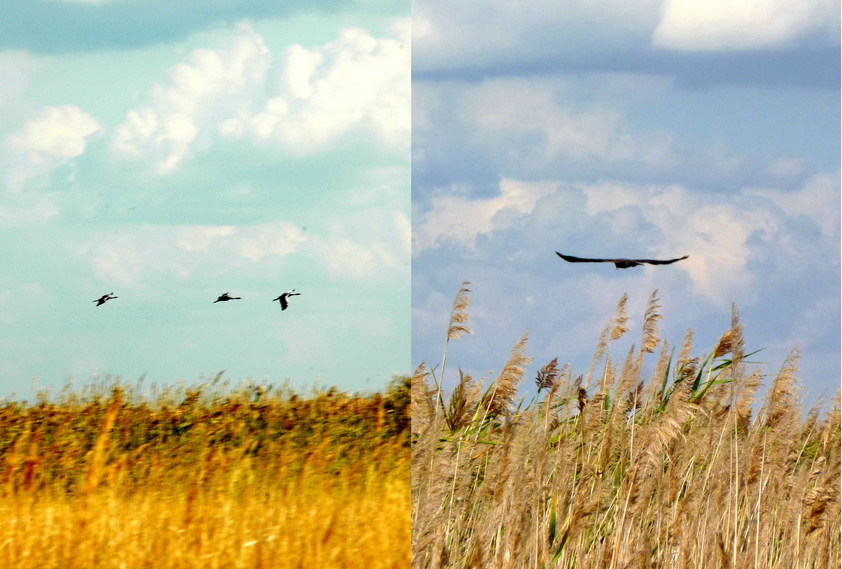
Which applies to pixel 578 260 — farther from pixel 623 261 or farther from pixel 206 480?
pixel 206 480

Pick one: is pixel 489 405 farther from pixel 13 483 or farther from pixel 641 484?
pixel 13 483

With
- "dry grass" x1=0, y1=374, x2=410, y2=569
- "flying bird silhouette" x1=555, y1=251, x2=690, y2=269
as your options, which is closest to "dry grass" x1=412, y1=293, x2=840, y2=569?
"flying bird silhouette" x1=555, y1=251, x2=690, y2=269

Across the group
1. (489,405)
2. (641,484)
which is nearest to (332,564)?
(489,405)

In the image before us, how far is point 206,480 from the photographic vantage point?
569cm

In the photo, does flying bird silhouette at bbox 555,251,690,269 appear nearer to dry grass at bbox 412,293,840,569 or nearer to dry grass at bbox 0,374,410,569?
dry grass at bbox 412,293,840,569

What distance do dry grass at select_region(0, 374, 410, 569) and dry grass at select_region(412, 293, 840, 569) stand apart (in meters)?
1.25

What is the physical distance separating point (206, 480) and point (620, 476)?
293 cm

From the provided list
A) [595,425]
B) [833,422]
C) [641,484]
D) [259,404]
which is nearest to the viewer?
[641,484]

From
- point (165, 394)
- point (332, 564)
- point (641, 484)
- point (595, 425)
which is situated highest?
point (165, 394)

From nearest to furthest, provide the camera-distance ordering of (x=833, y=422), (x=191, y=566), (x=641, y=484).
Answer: (x=641, y=484)
(x=191, y=566)
(x=833, y=422)

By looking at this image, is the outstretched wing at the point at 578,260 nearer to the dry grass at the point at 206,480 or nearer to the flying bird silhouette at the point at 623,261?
the flying bird silhouette at the point at 623,261

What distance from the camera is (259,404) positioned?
6.80 metres

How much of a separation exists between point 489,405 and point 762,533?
4.25ft

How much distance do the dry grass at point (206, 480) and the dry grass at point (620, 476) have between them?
4.10ft
